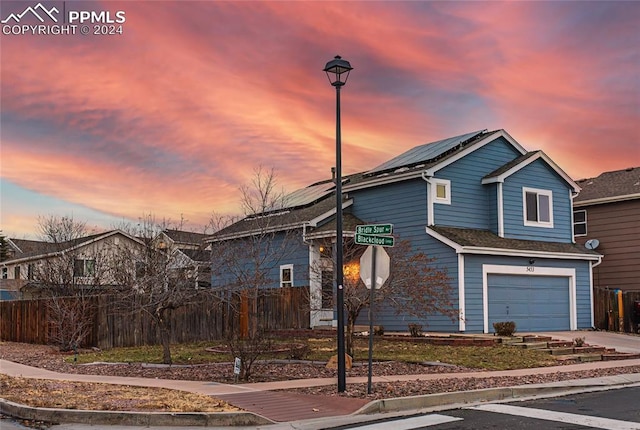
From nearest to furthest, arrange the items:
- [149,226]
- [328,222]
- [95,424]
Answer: [95,424]
[149,226]
[328,222]

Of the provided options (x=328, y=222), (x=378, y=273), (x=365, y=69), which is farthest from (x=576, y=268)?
(x=378, y=273)

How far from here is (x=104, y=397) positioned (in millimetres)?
12602

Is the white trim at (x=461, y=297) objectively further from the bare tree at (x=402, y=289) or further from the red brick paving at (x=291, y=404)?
the red brick paving at (x=291, y=404)

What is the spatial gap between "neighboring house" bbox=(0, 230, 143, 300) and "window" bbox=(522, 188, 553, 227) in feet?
50.8

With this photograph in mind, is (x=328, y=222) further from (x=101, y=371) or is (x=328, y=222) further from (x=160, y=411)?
(x=160, y=411)

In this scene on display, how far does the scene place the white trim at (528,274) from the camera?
86.2 ft

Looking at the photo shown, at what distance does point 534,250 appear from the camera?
1093 inches

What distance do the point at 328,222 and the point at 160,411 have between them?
18640 mm

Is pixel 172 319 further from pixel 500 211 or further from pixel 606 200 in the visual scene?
pixel 606 200

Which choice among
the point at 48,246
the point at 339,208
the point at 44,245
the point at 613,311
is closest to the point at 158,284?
the point at 339,208

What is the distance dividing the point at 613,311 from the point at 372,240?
21.3 metres

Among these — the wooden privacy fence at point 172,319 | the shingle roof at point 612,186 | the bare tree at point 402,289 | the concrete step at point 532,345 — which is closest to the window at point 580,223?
the shingle roof at point 612,186

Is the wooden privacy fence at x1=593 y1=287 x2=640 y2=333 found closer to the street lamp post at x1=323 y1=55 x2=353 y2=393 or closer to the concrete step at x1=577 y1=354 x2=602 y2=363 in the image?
the concrete step at x1=577 y1=354 x2=602 y2=363

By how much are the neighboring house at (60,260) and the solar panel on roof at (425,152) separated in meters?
11.0
